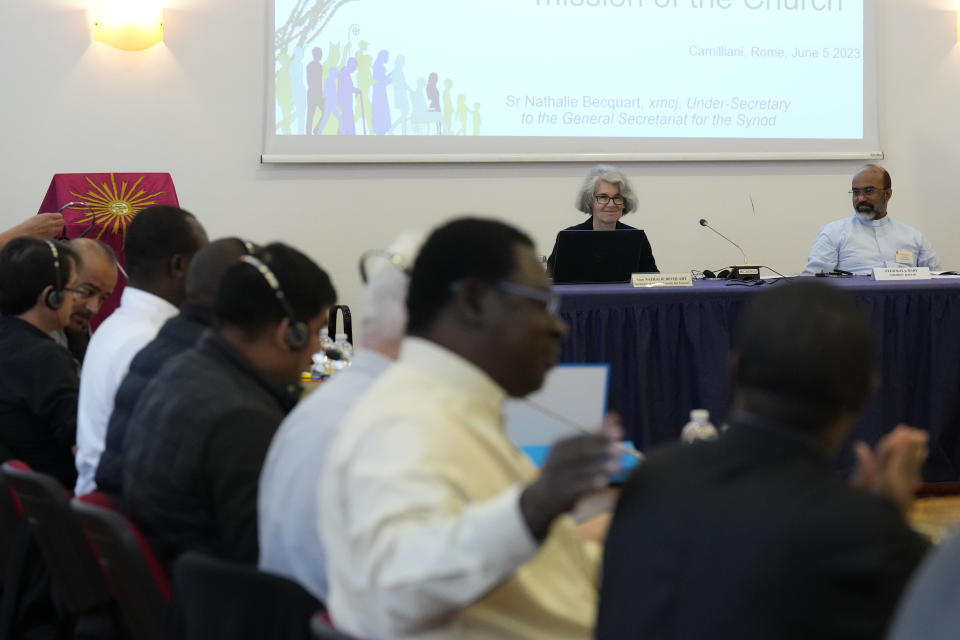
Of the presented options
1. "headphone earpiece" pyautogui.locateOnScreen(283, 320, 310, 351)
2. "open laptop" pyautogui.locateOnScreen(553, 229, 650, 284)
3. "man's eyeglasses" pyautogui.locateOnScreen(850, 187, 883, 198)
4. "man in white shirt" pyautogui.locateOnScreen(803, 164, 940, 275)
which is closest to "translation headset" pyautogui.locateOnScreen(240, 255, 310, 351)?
"headphone earpiece" pyautogui.locateOnScreen(283, 320, 310, 351)

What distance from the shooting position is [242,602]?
4.99ft

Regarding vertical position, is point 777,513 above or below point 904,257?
below

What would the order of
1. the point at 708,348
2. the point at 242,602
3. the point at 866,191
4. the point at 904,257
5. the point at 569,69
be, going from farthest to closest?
the point at 569,69, the point at 866,191, the point at 904,257, the point at 708,348, the point at 242,602

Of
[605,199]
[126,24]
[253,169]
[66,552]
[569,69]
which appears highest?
[126,24]

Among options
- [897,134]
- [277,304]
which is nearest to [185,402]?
[277,304]

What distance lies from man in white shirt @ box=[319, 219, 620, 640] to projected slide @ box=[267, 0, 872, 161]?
5.28 m

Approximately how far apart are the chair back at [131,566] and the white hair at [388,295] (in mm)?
519

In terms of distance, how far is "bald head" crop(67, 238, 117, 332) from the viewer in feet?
11.1

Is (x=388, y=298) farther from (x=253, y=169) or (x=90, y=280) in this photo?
(x=253, y=169)

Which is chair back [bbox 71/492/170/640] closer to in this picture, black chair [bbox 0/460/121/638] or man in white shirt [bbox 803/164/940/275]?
black chair [bbox 0/460/121/638]

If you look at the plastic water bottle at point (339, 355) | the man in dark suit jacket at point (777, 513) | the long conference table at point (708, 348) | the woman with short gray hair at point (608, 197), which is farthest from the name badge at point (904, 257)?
the man in dark suit jacket at point (777, 513)

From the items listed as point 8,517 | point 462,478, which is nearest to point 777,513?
point 462,478

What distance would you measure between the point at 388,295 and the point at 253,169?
4814 mm

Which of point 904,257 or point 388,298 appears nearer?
point 388,298
